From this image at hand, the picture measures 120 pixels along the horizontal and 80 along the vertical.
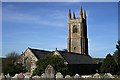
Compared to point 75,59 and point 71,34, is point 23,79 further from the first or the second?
point 71,34

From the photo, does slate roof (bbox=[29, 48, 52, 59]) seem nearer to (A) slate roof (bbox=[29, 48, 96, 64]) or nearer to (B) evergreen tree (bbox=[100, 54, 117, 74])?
(A) slate roof (bbox=[29, 48, 96, 64])

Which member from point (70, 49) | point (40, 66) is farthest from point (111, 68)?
point (70, 49)

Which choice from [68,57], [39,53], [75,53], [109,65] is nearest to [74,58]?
[68,57]

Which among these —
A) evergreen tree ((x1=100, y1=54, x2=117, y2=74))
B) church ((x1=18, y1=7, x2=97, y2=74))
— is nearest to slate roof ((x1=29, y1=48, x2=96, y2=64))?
church ((x1=18, y1=7, x2=97, y2=74))

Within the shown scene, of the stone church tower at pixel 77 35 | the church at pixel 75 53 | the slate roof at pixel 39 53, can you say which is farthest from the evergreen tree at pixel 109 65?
the stone church tower at pixel 77 35

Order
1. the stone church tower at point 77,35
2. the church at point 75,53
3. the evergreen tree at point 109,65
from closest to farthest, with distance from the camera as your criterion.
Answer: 1. the evergreen tree at point 109,65
2. the church at point 75,53
3. the stone church tower at point 77,35

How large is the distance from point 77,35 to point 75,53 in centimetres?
1540

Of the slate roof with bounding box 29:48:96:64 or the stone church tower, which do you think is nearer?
the slate roof with bounding box 29:48:96:64

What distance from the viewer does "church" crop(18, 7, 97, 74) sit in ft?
167

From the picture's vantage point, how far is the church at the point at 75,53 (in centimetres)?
5091

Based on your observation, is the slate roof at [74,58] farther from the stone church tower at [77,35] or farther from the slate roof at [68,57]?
the stone church tower at [77,35]

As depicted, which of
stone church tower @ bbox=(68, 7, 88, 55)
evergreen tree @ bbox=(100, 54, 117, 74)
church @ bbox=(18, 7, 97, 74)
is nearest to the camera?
evergreen tree @ bbox=(100, 54, 117, 74)

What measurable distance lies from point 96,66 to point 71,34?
622 inches

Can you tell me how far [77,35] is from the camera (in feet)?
254
